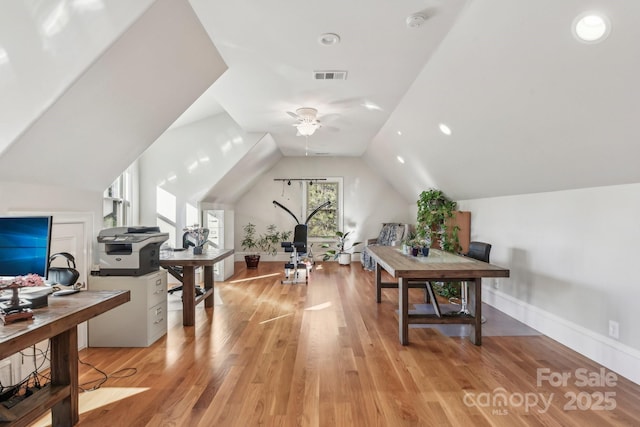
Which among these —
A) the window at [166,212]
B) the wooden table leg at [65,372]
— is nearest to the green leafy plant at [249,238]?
the window at [166,212]

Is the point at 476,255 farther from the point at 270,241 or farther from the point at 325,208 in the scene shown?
the point at 270,241

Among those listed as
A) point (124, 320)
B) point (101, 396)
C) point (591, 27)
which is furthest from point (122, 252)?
point (591, 27)

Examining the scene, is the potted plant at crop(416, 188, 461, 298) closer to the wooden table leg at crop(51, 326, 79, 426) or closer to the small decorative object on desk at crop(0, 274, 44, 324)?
the wooden table leg at crop(51, 326, 79, 426)

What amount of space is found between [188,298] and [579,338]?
3.75 metres

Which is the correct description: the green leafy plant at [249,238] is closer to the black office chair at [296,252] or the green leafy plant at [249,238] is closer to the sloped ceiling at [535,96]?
the black office chair at [296,252]

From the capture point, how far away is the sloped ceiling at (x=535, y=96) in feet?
6.12

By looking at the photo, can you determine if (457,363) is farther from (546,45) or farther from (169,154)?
(169,154)

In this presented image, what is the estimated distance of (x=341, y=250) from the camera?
7941mm

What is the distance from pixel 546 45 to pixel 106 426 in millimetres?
3413

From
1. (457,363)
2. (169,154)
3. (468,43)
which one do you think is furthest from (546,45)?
(169,154)

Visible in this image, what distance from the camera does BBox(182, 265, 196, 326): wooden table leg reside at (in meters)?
3.62

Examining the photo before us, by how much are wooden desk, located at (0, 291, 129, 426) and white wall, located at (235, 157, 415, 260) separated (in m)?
6.32

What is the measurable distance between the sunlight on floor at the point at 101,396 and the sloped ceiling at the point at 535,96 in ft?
11.1

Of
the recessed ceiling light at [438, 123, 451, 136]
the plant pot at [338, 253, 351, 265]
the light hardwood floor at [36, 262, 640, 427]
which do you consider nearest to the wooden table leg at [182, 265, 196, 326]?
the light hardwood floor at [36, 262, 640, 427]
